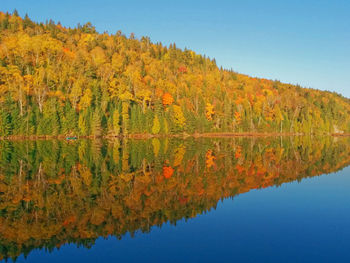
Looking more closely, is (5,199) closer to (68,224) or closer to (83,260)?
(68,224)

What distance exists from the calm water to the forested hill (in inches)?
2074

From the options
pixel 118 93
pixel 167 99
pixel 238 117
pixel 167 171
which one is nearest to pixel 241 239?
pixel 167 171

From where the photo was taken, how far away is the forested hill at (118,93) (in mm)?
71312

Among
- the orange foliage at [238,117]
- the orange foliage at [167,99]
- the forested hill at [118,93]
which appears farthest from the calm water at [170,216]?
the orange foliage at [238,117]

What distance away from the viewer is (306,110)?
14250 centimetres

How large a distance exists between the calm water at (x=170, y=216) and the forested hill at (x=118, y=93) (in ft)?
173

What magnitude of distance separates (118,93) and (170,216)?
81177mm

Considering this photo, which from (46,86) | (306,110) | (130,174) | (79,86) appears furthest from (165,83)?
(130,174)

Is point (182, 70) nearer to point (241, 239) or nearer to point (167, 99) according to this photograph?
point (167, 99)

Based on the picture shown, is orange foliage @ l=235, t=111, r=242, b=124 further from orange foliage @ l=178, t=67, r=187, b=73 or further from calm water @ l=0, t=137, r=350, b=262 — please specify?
calm water @ l=0, t=137, r=350, b=262

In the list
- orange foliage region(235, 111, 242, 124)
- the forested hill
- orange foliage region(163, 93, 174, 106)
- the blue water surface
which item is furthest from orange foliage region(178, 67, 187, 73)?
the blue water surface

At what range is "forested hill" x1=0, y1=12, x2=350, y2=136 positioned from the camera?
71.3m

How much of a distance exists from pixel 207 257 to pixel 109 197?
740 cm

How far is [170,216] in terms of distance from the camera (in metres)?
12.4
